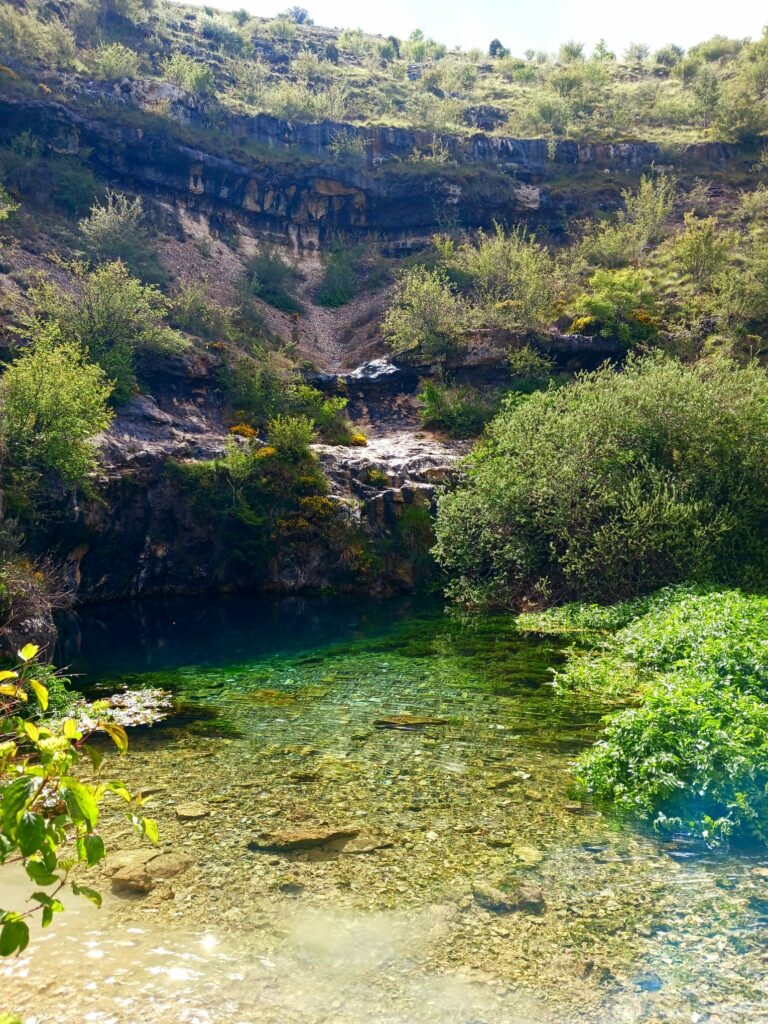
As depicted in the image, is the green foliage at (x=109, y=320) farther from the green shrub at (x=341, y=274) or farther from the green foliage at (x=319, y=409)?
the green shrub at (x=341, y=274)

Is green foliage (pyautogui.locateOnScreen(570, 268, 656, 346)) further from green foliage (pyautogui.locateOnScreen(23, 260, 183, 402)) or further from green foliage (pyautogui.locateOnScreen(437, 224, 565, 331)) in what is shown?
green foliage (pyautogui.locateOnScreen(23, 260, 183, 402))

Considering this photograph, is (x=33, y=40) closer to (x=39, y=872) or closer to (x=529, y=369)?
(x=529, y=369)

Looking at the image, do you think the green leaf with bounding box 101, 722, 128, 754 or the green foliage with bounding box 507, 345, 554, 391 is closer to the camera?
the green leaf with bounding box 101, 722, 128, 754

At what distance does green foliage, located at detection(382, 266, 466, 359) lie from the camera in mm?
49812

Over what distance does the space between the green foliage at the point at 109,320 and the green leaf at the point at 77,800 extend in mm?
38213

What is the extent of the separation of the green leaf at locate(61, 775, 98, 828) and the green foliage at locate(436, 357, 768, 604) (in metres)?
22.5

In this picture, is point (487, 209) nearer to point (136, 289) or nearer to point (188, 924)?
point (136, 289)

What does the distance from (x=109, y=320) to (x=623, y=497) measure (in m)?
31.9

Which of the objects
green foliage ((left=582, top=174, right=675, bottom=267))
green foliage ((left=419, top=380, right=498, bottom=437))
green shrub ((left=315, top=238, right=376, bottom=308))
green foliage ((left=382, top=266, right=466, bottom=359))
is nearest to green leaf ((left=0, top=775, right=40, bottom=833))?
green foliage ((left=419, top=380, right=498, bottom=437))

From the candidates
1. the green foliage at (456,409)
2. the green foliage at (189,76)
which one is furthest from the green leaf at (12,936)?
the green foliage at (189,76)

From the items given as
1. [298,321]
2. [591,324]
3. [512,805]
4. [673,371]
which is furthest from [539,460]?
[298,321]

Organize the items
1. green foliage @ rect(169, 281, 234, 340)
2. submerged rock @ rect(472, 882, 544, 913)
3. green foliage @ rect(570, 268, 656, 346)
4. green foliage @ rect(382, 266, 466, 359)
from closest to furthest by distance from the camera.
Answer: submerged rock @ rect(472, 882, 544, 913), green foliage @ rect(570, 268, 656, 346), green foliage @ rect(169, 281, 234, 340), green foliage @ rect(382, 266, 466, 359)

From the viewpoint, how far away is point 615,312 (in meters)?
49.4

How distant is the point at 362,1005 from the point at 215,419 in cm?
4030
